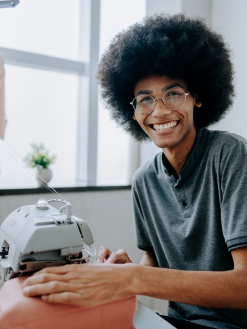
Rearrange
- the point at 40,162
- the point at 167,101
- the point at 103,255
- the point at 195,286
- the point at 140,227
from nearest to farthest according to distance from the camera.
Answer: the point at 195,286 < the point at 103,255 < the point at 167,101 < the point at 140,227 < the point at 40,162

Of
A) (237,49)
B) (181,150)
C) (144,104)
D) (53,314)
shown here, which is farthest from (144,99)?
(237,49)

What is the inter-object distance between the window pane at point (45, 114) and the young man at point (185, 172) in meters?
0.88

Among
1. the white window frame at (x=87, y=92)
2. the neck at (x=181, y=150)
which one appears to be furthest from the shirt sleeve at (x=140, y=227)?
the white window frame at (x=87, y=92)

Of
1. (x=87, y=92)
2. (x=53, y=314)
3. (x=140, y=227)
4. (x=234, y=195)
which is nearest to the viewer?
(x=53, y=314)

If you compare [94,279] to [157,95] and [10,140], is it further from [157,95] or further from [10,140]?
[10,140]

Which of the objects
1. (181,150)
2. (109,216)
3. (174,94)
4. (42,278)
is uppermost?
(174,94)

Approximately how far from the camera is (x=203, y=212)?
3.57 feet

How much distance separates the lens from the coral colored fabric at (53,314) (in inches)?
23.5

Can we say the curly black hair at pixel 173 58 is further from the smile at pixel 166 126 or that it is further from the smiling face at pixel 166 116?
the smile at pixel 166 126

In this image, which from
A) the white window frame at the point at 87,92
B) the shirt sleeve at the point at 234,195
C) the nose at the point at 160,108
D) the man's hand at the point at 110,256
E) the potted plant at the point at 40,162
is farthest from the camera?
the white window frame at the point at 87,92

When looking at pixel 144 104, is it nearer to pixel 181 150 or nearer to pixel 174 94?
pixel 174 94

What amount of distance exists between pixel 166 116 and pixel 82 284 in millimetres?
716

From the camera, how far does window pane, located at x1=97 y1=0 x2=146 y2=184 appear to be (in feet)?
7.82

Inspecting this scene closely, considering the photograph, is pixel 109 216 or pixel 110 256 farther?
pixel 109 216
